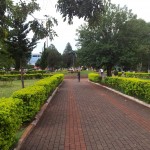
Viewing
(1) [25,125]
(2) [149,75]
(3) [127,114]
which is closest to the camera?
(1) [25,125]

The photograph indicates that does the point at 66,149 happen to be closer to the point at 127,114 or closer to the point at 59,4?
the point at 59,4

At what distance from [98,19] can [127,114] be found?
4.06 m

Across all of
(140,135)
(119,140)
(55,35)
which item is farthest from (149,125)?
(55,35)

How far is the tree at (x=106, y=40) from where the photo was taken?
109 ft

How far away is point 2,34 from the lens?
33.3 feet

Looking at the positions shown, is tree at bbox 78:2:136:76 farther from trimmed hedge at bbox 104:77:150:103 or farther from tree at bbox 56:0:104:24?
tree at bbox 56:0:104:24

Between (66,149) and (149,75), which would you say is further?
(149,75)

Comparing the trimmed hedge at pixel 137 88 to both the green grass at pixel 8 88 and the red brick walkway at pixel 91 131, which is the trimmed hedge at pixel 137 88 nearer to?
Answer: the red brick walkway at pixel 91 131

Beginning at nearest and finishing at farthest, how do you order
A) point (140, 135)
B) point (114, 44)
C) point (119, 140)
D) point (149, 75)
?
1. point (119, 140)
2. point (140, 135)
3. point (114, 44)
4. point (149, 75)

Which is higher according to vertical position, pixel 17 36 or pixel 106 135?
pixel 17 36

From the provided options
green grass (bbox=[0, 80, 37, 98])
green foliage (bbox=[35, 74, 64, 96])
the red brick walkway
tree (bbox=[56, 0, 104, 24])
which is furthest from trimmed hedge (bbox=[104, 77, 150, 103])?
green grass (bbox=[0, 80, 37, 98])

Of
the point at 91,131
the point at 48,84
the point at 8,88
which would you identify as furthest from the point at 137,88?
the point at 8,88

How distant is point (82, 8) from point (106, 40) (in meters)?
25.1

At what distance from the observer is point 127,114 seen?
12.4 meters
